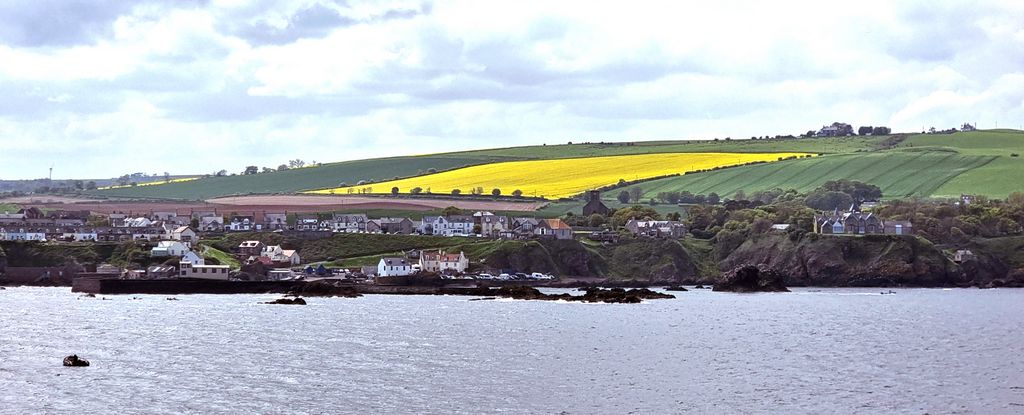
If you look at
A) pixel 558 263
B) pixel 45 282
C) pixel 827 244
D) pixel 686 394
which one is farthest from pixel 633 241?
pixel 686 394

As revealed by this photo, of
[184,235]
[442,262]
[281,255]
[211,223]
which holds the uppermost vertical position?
[211,223]

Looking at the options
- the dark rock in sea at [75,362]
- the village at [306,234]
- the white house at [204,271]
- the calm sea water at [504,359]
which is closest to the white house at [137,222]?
the village at [306,234]

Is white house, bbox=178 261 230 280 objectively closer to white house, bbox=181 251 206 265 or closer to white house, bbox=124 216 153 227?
white house, bbox=181 251 206 265

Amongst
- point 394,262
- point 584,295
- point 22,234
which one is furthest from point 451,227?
point 584,295

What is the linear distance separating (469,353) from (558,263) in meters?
90.9

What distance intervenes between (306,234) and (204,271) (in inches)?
1244

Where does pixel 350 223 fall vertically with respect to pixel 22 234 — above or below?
above

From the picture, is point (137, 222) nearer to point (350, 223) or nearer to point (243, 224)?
point (243, 224)

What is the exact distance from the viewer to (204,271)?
147250 millimetres

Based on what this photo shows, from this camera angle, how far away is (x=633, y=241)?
176375 mm

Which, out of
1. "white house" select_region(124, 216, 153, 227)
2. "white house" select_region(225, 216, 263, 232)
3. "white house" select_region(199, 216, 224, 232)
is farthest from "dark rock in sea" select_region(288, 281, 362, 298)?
"white house" select_region(124, 216, 153, 227)

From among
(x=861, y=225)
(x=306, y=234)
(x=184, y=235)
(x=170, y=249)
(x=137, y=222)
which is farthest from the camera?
(x=137, y=222)

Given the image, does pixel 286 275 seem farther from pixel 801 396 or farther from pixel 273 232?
pixel 801 396

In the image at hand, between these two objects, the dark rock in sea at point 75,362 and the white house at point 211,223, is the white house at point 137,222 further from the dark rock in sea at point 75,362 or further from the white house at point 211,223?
the dark rock in sea at point 75,362
